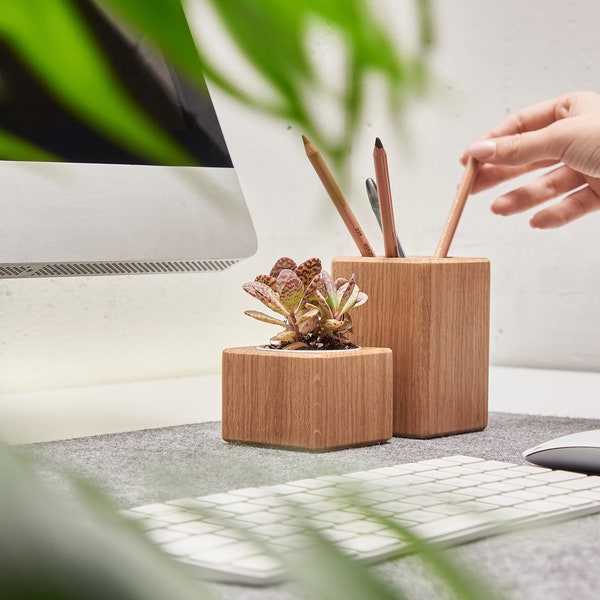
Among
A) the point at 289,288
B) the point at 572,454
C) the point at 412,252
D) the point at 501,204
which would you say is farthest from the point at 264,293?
the point at 412,252

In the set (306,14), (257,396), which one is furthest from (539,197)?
(306,14)

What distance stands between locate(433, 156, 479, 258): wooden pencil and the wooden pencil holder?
0.03 m

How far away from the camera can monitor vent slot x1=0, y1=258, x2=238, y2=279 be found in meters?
0.60

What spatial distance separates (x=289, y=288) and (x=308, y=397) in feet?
0.26

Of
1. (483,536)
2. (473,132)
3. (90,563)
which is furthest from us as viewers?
(473,132)

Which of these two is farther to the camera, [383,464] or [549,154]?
[549,154]

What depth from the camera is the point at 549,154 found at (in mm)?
760

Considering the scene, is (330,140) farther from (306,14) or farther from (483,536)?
(483,536)

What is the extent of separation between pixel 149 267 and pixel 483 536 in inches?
13.7

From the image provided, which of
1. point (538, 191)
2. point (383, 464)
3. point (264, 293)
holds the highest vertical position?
point (538, 191)

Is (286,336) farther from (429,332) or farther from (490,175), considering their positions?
(490,175)

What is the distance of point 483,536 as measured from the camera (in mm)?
403

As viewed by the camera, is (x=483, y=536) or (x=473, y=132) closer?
(x=483, y=536)

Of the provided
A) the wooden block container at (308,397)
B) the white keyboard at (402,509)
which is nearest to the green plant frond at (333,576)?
the white keyboard at (402,509)
